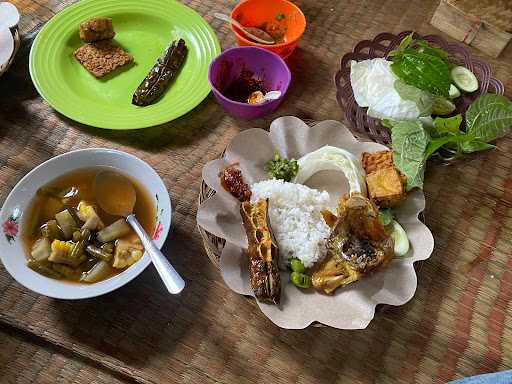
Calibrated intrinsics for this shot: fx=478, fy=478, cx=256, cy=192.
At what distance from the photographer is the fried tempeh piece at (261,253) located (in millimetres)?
1288

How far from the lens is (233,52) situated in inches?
70.6

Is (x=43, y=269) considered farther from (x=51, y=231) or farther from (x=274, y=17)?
(x=274, y=17)

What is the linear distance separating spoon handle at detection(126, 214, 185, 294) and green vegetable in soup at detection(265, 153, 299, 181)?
0.47 metres

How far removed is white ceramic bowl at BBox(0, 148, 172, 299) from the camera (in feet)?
4.01

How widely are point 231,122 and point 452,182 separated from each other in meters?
0.84

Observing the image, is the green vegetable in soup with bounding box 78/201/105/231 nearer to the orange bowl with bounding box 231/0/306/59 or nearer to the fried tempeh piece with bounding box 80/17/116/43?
the fried tempeh piece with bounding box 80/17/116/43

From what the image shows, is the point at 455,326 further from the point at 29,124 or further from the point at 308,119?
the point at 29,124

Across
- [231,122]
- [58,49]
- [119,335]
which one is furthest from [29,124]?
[119,335]

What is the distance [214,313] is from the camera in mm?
1403

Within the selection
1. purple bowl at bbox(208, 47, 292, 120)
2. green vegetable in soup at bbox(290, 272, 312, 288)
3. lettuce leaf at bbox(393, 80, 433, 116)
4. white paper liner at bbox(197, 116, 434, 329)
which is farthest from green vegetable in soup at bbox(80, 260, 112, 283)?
lettuce leaf at bbox(393, 80, 433, 116)

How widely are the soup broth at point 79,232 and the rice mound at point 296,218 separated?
360mm

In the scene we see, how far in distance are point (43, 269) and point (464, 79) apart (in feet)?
5.29

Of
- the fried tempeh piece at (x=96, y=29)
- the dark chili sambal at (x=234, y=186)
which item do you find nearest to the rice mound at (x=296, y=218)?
the dark chili sambal at (x=234, y=186)

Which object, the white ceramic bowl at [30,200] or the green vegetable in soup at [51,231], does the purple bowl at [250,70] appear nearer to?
the white ceramic bowl at [30,200]
